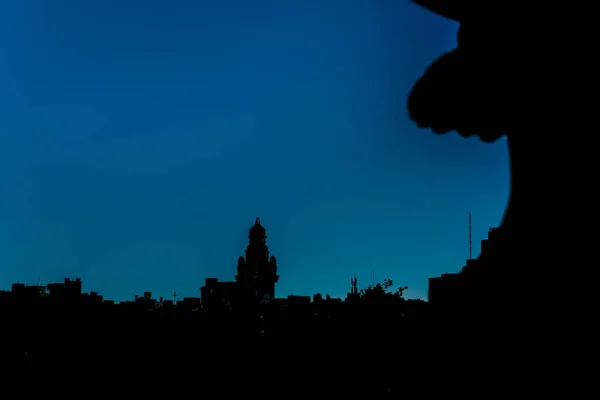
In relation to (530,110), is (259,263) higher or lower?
higher

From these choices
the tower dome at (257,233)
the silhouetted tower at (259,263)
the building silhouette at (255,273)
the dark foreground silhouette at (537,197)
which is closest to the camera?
the dark foreground silhouette at (537,197)

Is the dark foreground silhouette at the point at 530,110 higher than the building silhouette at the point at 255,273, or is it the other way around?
the building silhouette at the point at 255,273

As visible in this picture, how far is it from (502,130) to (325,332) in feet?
78.0

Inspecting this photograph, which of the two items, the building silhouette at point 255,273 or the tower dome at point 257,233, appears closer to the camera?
the building silhouette at point 255,273

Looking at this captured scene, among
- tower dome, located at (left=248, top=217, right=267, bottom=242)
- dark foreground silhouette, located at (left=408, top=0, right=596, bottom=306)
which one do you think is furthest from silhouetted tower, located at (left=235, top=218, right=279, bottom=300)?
dark foreground silhouette, located at (left=408, top=0, right=596, bottom=306)

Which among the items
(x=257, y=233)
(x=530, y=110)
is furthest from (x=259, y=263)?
(x=530, y=110)

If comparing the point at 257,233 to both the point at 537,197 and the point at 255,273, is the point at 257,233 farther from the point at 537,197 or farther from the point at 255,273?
the point at 537,197

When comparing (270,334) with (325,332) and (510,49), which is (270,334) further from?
(510,49)

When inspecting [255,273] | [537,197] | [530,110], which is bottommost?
[537,197]

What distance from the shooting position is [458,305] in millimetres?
1978

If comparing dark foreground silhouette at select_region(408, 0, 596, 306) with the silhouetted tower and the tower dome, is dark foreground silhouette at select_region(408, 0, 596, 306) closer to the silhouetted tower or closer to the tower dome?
the silhouetted tower

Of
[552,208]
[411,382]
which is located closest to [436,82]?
[552,208]

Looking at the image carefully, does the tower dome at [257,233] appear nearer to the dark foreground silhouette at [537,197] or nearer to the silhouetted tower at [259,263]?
the silhouetted tower at [259,263]

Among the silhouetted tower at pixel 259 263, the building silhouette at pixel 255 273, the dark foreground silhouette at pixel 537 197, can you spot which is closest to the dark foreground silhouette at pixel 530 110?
the dark foreground silhouette at pixel 537 197
